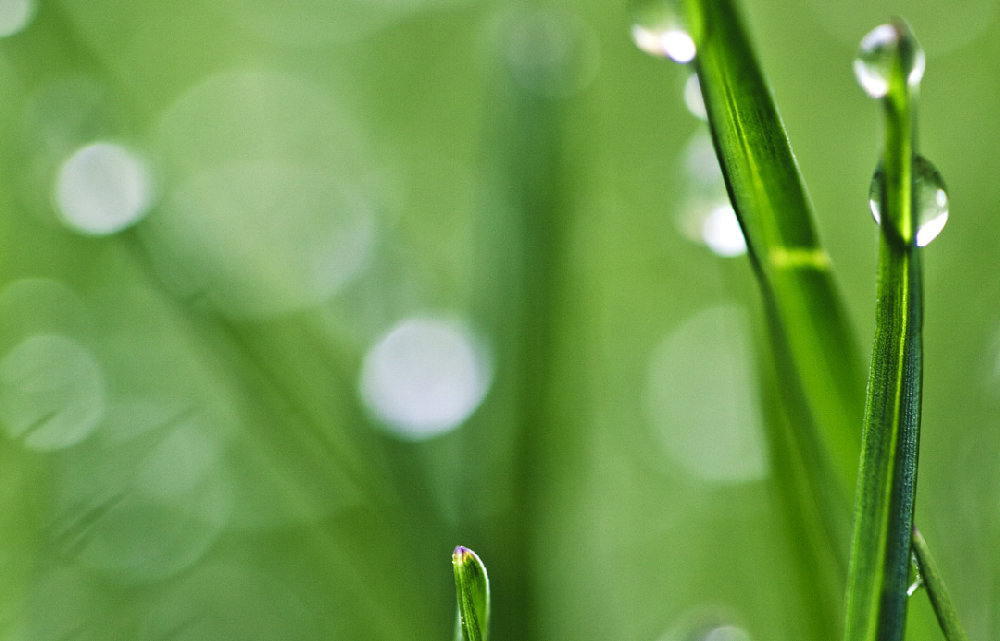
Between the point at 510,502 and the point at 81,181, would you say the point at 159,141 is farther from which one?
the point at 510,502

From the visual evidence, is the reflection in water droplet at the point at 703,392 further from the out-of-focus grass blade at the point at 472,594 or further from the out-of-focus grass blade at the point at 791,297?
the out-of-focus grass blade at the point at 472,594

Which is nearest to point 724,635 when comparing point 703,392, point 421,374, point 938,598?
point 938,598

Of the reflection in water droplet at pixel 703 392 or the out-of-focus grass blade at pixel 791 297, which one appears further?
the reflection in water droplet at pixel 703 392

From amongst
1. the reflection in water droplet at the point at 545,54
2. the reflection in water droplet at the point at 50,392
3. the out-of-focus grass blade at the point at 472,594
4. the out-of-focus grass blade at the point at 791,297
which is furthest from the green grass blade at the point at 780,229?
the reflection in water droplet at the point at 50,392

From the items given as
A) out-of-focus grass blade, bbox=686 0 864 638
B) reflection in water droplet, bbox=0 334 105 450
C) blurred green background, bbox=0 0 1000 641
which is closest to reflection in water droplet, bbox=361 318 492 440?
blurred green background, bbox=0 0 1000 641

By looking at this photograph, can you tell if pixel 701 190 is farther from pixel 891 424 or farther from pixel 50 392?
pixel 50 392

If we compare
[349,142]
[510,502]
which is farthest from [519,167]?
[349,142]

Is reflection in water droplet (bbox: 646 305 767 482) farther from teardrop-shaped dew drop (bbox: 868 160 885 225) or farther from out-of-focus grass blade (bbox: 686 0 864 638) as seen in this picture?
teardrop-shaped dew drop (bbox: 868 160 885 225)
